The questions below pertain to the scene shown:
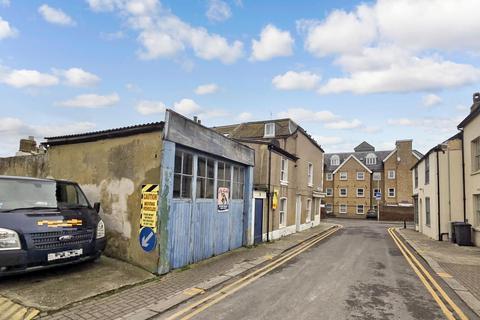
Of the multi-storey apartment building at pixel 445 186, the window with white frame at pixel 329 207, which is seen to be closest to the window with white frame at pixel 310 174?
the multi-storey apartment building at pixel 445 186

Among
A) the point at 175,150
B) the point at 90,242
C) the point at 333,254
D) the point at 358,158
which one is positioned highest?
the point at 358,158

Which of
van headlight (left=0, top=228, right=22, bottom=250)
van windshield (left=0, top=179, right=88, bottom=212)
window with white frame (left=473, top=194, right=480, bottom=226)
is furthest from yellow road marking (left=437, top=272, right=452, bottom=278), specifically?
van headlight (left=0, top=228, right=22, bottom=250)

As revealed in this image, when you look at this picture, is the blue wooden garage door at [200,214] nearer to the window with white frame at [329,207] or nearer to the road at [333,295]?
the road at [333,295]

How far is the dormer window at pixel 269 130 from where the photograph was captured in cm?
2359

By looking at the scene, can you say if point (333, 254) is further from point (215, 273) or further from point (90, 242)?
point (90, 242)

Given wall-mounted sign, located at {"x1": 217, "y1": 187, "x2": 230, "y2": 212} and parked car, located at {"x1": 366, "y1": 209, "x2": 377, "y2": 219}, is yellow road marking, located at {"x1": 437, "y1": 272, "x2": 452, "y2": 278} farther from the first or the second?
parked car, located at {"x1": 366, "y1": 209, "x2": 377, "y2": 219}

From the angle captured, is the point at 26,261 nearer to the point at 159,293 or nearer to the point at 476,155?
the point at 159,293

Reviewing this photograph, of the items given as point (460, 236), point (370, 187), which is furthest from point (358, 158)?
point (460, 236)

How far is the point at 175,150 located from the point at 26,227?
3.92 meters

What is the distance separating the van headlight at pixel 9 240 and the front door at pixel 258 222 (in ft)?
32.1

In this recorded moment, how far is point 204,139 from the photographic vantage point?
10.2 metres

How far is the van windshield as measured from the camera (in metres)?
7.01

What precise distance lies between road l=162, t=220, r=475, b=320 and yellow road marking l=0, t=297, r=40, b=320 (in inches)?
108

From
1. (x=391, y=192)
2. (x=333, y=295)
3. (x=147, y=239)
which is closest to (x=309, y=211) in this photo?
(x=333, y=295)
